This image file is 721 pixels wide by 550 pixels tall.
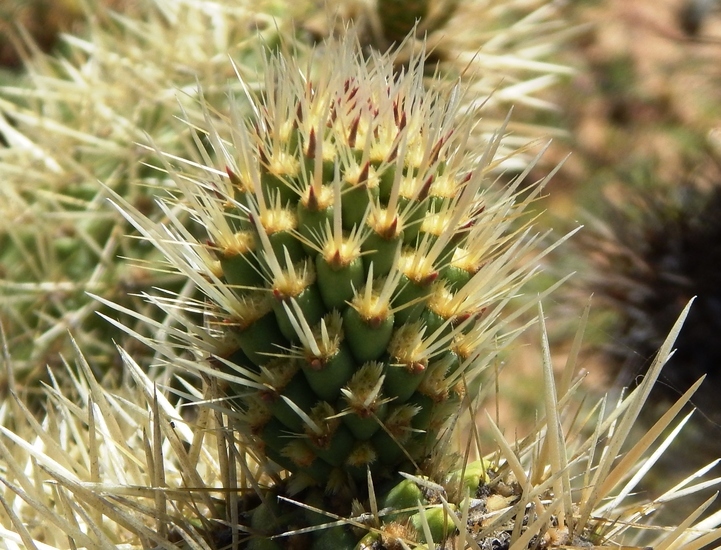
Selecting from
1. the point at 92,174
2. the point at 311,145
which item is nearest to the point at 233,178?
the point at 311,145

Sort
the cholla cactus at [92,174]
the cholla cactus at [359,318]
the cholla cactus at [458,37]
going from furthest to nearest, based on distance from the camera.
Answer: the cholla cactus at [458,37] < the cholla cactus at [92,174] < the cholla cactus at [359,318]

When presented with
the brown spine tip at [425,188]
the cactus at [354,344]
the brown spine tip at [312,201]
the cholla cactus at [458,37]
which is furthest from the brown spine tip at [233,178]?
the cholla cactus at [458,37]

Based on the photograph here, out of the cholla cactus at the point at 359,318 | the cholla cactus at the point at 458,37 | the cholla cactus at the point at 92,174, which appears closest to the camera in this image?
the cholla cactus at the point at 359,318

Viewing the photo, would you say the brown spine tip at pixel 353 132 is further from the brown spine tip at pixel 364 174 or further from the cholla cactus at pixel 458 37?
the cholla cactus at pixel 458 37

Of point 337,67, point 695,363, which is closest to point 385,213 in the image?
point 337,67

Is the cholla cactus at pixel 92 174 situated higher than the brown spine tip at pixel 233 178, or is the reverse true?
the brown spine tip at pixel 233 178

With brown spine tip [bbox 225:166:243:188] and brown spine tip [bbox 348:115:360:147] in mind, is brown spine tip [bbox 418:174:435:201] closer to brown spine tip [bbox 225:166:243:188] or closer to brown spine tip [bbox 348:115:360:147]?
brown spine tip [bbox 348:115:360:147]

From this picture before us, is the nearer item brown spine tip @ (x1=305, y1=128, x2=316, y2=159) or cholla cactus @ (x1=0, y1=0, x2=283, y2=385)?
brown spine tip @ (x1=305, y1=128, x2=316, y2=159)

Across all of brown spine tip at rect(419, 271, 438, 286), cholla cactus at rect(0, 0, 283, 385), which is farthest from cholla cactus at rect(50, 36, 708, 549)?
cholla cactus at rect(0, 0, 283, 385)

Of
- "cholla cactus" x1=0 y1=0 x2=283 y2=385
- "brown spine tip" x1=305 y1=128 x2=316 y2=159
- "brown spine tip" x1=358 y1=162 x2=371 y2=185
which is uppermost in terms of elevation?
"brown spine tip" x1=305 y1=128 x2=316 y2=159

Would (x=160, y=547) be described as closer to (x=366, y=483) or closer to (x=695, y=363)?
(x=366, y=483)

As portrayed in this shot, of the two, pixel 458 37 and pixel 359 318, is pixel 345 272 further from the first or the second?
pixel 458 37
